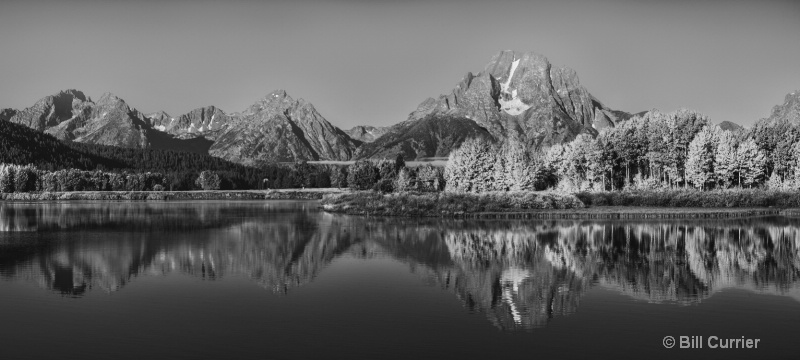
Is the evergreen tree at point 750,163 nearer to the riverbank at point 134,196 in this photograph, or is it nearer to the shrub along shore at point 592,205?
the shrub along shore at point 592,205

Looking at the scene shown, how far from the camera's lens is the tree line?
338 feet

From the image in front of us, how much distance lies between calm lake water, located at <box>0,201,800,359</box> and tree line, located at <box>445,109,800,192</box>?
51.0 m

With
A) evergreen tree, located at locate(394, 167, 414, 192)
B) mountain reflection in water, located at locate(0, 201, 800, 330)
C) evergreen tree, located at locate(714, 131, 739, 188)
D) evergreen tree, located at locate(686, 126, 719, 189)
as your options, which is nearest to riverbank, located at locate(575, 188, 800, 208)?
evergreen tree, located at locate(714, 131, 739, 188)

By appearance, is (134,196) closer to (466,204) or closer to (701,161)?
(466,204)

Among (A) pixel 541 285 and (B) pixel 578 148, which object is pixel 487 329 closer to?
(A) pixel 541 285

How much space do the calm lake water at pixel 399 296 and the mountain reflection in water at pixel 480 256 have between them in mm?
197

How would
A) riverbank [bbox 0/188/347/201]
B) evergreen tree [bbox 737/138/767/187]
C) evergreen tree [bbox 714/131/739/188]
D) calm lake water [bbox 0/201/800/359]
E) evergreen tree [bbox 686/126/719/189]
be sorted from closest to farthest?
calm lake water [bbox 0/201/800/359] → evergreen tree [bbox 714/131/739/188] → evergreen tree [bbox 737/138/767/187] → evergreen tree [bbox 686/126/719/189] → riverbank [bbox 0/188/347/201]

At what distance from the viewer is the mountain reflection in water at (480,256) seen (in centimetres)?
3203

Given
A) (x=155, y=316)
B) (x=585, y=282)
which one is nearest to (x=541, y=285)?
(x=585, y=282)

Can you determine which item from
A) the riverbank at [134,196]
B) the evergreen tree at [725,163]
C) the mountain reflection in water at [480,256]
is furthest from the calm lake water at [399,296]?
the riverbank at [134,196]

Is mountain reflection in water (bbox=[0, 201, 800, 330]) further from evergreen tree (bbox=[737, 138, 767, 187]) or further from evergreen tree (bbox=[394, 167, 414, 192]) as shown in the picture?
evergreen tree (bbox=[394, 167, 414, 192])

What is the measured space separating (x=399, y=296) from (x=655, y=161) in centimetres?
9201

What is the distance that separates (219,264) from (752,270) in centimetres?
3151

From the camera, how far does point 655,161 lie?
366ft
